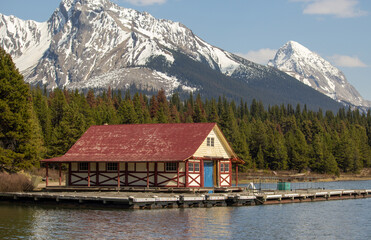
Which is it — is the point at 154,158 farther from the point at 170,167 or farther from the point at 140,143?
the point at 140,143

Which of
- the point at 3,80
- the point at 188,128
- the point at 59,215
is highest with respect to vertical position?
the point at 3,80

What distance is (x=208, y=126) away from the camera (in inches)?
2217

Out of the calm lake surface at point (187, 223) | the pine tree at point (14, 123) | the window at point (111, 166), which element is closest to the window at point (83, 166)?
the window at point (111, 166)

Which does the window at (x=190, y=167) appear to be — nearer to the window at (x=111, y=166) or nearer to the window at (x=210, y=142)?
the window at (x=210, y=142)

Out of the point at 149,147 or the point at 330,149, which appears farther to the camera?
the point at 330,149

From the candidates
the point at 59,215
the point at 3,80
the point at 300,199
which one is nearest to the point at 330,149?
the point at 300,199

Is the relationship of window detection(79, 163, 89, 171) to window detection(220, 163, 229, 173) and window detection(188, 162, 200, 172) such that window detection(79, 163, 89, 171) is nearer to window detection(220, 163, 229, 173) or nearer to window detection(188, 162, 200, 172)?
window detection(188, 162, 200, 172)

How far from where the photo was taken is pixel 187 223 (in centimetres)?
3784

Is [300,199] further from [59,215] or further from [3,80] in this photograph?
[3,80]

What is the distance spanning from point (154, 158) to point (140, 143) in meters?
4.80

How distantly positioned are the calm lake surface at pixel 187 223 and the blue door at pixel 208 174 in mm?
7734

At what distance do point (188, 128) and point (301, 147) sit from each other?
234 feet

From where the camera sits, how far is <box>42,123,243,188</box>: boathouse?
52906mm

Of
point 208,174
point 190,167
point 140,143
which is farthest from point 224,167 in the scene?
point 140,143
